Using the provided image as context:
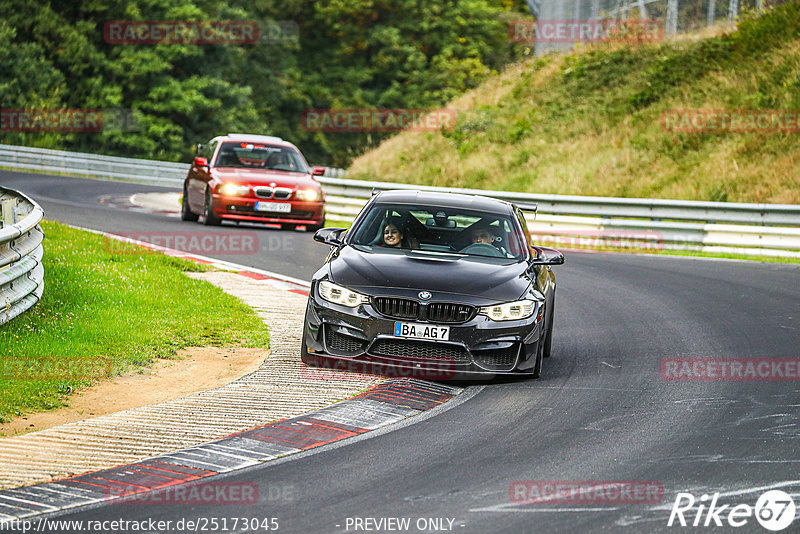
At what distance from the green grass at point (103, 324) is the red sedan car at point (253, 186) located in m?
5.97

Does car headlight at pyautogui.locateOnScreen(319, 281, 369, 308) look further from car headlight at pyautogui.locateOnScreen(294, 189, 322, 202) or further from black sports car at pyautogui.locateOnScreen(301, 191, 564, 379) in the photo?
car headlight at pyautogui.locateOnScreen(294, 189, 322, 202)

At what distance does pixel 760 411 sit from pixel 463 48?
6129 centimetres

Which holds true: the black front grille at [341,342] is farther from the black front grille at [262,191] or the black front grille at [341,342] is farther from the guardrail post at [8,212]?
the black front grille at [262,191]

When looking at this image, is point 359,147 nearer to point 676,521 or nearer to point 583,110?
point 583,110

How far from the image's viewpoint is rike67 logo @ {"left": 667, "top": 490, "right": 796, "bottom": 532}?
563cm

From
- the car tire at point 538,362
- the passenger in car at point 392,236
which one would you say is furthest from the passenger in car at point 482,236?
the car tire at point 538,362

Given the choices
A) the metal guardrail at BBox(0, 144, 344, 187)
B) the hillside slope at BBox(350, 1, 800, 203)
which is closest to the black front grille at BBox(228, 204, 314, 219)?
the hillside slope at BBox(350, 1, 800, 203)

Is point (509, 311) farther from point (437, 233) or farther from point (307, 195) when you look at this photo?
point (307, 195)

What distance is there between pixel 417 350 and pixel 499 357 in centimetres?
66

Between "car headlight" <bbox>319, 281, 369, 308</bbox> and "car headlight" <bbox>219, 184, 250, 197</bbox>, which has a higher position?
"car headlight" <bbox>319, 281, 369, 308</bbox>

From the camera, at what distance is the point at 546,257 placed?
10344mm

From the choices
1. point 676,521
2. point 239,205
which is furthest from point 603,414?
point 239,205

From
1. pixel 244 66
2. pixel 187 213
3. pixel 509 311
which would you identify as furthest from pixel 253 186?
pixel 244 66

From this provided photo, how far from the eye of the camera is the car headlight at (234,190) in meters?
21.2
